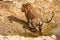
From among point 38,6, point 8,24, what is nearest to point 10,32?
point 8,24

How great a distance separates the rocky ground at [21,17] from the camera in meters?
7.22

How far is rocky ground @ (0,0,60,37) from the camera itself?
7.22 m

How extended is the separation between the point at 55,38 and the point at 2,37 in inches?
55.8

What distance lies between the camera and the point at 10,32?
7121 mm

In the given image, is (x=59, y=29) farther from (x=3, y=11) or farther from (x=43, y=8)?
(x=3, y=11)

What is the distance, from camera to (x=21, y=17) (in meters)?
8.08

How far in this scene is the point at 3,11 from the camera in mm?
8297

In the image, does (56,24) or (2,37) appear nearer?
(2,37)

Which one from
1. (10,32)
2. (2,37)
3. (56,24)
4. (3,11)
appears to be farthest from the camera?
(3,11)

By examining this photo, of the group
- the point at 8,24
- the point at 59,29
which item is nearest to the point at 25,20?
the point at 8,24

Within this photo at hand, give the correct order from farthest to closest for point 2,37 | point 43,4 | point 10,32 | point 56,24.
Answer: point 43,4 → point 56,24 → point 10,32 → point 2,37

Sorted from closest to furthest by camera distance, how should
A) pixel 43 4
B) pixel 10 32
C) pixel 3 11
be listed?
pixel 10 32, pixel 3 11, pixel 43 4

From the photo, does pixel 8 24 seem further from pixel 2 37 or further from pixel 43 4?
pixel 43 4

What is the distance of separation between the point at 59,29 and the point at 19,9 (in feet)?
5.90
